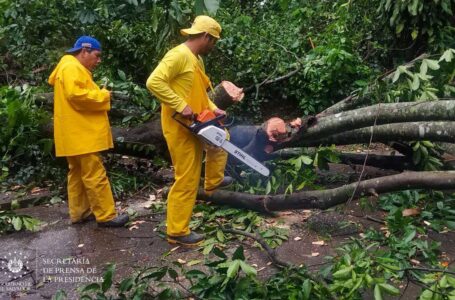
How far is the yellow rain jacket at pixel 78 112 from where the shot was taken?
167 inches

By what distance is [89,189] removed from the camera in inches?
173

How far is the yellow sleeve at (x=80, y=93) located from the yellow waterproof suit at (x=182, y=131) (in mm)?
700

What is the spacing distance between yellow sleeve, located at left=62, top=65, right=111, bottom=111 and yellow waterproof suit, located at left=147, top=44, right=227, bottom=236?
70 centimetres

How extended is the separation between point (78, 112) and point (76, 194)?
81cm

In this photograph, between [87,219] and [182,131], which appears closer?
[182,131]

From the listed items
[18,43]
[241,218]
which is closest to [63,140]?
[241,218]

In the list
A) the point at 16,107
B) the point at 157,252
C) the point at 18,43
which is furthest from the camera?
the point at 18,43

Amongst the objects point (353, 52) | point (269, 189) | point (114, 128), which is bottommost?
point (269, 189)

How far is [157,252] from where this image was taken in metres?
4.03

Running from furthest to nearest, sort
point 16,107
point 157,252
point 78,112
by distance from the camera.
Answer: point 16,107
point 78,112
point 157,252

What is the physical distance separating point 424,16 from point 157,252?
5.00 meters

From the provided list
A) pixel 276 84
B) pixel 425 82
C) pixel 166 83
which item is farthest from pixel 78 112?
pixel 276 84

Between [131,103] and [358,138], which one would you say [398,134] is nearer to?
[358,138]

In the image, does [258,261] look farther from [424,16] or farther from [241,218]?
[424,16]
